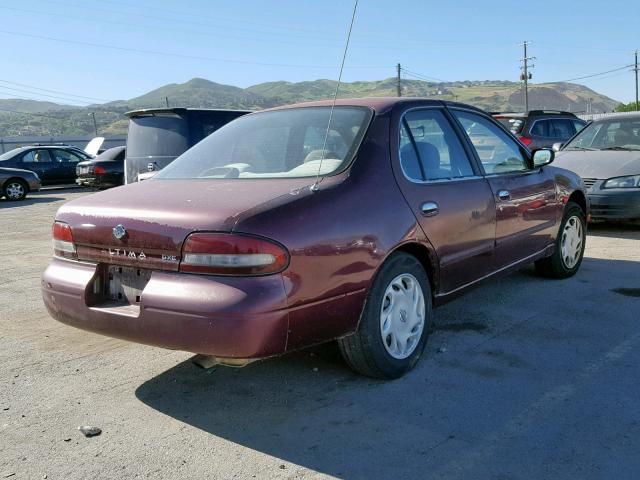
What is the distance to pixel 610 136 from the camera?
9305mm

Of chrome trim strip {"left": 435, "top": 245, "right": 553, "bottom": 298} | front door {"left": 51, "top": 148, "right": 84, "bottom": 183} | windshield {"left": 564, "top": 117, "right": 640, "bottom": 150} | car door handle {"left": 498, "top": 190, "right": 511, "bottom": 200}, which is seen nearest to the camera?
chrome trim strip {"left": 435, "top": 245, "right": 553, "bottom": 298}

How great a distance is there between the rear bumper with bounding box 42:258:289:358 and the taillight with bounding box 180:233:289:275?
0.14ft

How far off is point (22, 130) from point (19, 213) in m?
115

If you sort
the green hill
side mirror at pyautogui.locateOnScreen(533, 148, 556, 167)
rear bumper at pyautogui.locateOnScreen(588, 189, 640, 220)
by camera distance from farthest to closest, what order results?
the green hill
rear bumper at pyautogui.locateOnScreen(588, 189, 640, 220)
side mirror at pyautogui.locateOnScreen(533, 148, 556, 167)

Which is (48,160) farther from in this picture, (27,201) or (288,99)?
(288,99)

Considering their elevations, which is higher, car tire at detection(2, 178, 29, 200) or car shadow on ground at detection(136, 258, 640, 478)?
car tire at detection(2, 178, 29, 200)

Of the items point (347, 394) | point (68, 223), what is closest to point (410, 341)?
point (347, 394)

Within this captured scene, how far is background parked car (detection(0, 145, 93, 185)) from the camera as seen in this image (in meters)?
19.5

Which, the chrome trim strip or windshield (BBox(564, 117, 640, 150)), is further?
windshield (BBox(564, 117, 640, 150))

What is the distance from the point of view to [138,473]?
109 inches

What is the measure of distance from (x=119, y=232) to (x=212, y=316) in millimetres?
744

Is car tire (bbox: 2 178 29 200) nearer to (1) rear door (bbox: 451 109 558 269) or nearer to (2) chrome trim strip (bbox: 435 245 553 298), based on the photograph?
(1) rear door (bbox: 451 109 558 269)

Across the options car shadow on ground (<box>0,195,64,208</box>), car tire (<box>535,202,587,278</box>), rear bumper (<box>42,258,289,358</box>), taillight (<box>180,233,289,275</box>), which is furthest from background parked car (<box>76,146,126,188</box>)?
taillight (<box>180,233,289,275</box>)

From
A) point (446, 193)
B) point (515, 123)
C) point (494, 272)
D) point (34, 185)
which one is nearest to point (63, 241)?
point (446, 193)
